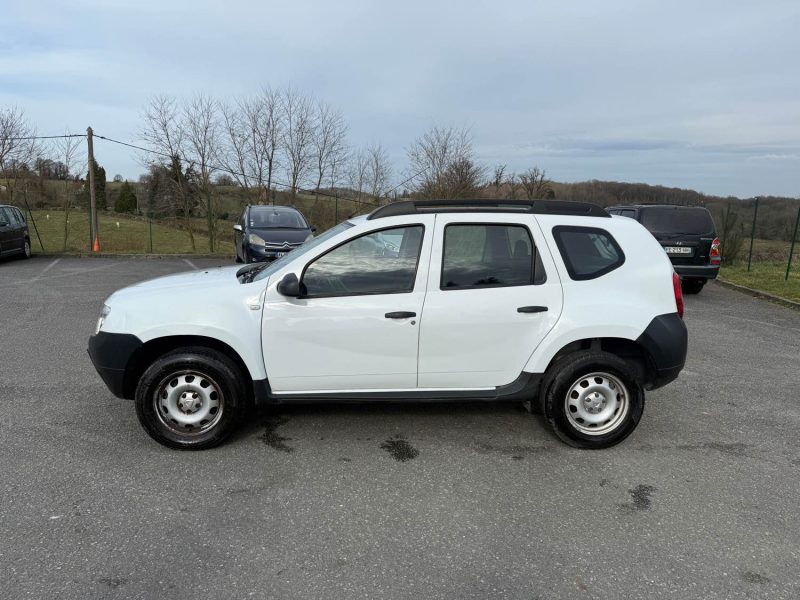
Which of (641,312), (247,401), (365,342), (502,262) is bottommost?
(247,401)

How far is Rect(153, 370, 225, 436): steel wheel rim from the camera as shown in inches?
154

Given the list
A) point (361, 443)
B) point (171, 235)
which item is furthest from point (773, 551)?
point (171, 235)

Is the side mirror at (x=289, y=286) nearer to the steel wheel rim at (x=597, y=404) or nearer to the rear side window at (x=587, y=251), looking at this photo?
the rear side window at (x=587, y=251)

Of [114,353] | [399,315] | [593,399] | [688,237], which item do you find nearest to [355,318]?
[399,315]

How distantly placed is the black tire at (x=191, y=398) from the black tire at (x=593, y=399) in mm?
2230

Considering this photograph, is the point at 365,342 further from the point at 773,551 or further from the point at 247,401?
the point at 773,551

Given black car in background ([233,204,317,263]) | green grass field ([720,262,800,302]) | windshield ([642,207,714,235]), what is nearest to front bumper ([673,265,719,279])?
windshield ([642,207,714,235])

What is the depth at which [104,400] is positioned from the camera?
4.88m

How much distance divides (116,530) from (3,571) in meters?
0.51

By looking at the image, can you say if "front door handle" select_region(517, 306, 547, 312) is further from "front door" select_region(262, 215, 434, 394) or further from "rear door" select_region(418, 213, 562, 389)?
"front door" select_region(262, 215, 434, 394)

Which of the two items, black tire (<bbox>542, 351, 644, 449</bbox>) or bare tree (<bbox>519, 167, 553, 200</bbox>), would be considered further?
bare tree (<bbox>519, 167, 553, 200</bbox>)

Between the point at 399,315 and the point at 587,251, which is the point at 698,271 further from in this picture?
the point at 399,315

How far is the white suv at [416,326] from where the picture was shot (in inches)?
152

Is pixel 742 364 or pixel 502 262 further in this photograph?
pixel 742 364
